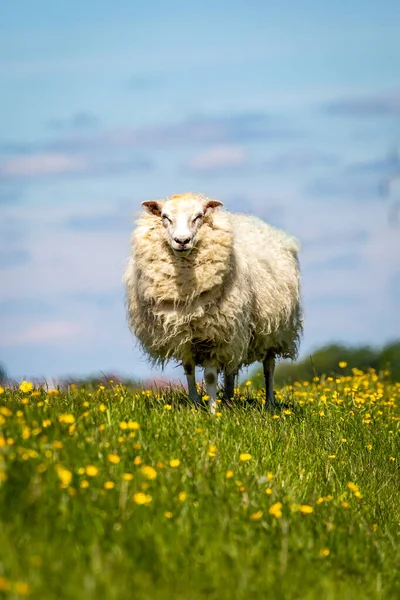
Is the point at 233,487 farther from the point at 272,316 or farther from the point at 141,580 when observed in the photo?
the point at 272,316

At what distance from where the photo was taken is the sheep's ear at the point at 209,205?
9744mm

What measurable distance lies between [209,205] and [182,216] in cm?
57

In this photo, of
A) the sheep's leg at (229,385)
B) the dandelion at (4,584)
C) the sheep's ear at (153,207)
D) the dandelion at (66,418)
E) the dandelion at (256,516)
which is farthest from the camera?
the sheep's leg at (229,385)

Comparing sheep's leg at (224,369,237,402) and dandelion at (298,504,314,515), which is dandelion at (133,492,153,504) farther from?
sheep's leg at (224,369,237,402)

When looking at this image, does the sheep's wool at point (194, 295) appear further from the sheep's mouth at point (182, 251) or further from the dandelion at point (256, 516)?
the dandelion at point (256, 516)

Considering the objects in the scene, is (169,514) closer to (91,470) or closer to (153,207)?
(91,470)

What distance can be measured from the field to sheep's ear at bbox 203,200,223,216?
2.45 meters

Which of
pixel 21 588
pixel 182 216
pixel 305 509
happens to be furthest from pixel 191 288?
pixel 21 588

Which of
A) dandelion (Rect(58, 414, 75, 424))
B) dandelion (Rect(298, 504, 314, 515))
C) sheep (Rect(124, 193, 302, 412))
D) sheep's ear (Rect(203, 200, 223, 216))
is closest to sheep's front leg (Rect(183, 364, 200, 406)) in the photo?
sheep (Rect(124, 193, 302, 412))

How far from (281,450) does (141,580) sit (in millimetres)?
3915

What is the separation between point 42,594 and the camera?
406 centimetres

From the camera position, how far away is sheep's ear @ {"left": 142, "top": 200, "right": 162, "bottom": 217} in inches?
383

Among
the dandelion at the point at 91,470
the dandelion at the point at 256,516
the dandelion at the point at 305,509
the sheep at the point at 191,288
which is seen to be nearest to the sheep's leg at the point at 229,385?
the sheep at the point at 191,288

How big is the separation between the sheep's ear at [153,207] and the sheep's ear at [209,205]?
0.44m
